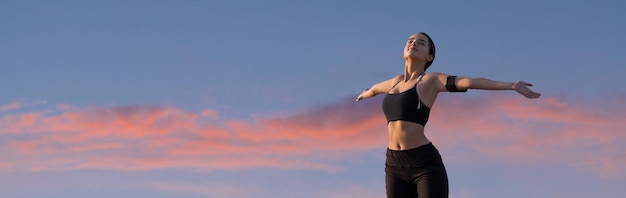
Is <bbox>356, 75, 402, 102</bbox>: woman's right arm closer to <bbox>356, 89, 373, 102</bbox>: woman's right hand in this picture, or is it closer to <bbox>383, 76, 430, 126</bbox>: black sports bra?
<bbox>356, 89, 373, 102</bbox>: woman's right hand

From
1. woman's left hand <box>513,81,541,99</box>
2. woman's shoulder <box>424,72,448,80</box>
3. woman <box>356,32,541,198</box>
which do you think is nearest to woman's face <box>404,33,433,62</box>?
woman <box>356,32,541,198</box>

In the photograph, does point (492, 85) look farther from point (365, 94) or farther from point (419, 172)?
point (365, 94)

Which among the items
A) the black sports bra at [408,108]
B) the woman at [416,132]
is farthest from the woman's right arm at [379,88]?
the black sports bra at [408,108]

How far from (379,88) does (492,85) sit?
2.42m

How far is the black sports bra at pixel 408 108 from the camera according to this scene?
1102 centimetres

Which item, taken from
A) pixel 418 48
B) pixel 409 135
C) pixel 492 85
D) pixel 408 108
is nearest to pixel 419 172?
pixel 409 135

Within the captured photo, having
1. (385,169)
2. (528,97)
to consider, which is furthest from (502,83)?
(385,169)

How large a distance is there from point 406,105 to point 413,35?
1206 mm

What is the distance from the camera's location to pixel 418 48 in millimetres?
11562

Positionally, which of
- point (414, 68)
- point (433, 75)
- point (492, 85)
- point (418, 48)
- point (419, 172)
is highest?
point (418, 48)

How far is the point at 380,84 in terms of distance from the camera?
12586 millimetres

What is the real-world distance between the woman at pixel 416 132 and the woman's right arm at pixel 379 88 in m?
0.56

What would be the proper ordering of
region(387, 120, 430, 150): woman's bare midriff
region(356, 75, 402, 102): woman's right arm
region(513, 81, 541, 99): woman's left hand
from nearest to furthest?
1. region(513, 81, 541, 99): woman's left hand
2. region(387, 120, 430, 150): woman's bare midriff
3. region(356, 75, 402, 102): woman's right arm

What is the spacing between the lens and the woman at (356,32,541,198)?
10898 mm
